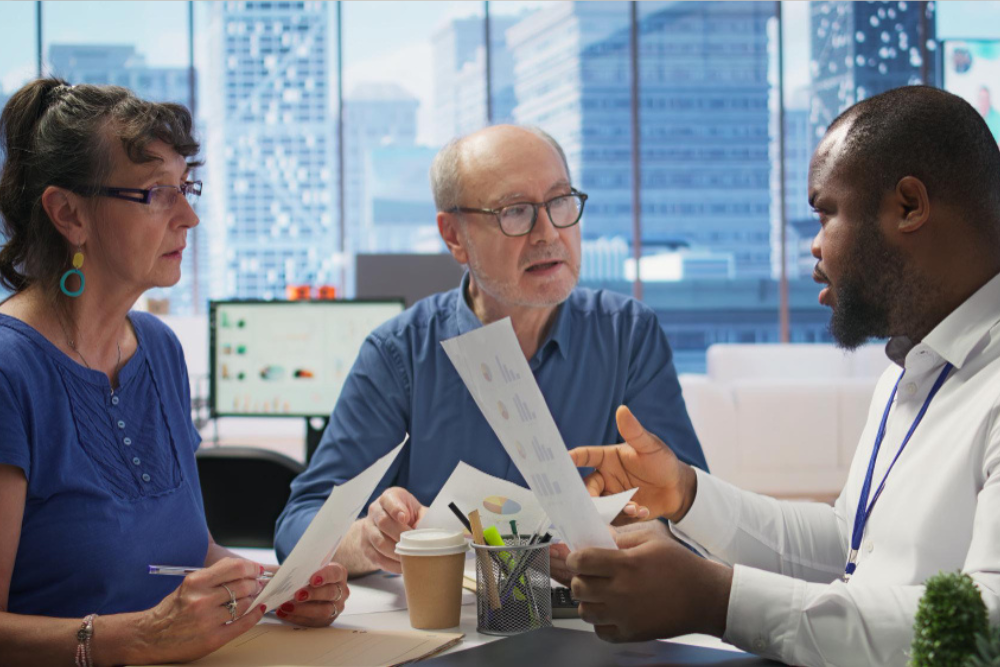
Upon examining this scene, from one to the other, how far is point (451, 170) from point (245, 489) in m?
1.15

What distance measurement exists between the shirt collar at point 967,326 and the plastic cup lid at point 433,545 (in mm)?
663

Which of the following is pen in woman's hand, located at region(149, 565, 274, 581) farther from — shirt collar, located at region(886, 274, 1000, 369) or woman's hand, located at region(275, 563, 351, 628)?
shirt collar, located at region(886, 274, 1000, 369)

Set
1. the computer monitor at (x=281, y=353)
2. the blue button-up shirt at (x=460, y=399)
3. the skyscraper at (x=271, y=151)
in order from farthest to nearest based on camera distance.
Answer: the skyscraper at (x=271, y=151), the computer monitor at (x=281, y=353), the blue button-up shirt at (x=460, y=399)

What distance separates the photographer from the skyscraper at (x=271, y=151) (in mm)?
9133

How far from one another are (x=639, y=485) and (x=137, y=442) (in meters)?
0.79

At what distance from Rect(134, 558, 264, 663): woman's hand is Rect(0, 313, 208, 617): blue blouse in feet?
0.76

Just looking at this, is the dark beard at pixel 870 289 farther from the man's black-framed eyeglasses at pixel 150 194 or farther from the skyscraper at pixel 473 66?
the skyscraper at pixel 473 66

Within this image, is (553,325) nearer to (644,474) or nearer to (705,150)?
(644,474)

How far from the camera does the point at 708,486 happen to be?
1431 mm

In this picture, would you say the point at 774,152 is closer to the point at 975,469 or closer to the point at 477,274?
the point at 477,274

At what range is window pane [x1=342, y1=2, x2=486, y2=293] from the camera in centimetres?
889

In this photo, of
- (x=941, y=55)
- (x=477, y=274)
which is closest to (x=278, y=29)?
(x=941, y=55)

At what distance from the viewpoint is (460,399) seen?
1.86 m

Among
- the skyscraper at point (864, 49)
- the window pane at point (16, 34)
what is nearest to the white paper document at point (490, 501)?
the skyscraper at point (864, 49)
